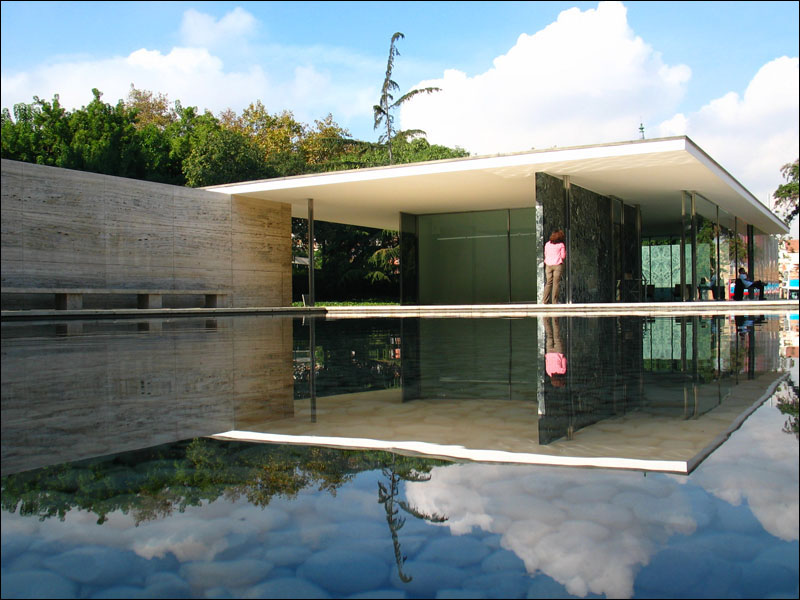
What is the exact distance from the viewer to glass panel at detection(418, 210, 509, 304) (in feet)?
74.0

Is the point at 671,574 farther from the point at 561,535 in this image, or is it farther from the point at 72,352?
the point at 72,352

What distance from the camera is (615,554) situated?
4.41 feet

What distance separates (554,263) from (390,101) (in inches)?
665

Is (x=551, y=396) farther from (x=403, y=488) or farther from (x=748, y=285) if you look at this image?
(x=748, y=285)

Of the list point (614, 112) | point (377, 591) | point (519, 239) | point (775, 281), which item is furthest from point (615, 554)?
point (614, 112)

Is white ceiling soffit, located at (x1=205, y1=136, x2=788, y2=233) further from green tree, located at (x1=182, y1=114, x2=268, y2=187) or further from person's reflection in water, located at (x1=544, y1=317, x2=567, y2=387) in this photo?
person's reflection in water, located at (x1=544, y1=317, x2=567, y2=387)

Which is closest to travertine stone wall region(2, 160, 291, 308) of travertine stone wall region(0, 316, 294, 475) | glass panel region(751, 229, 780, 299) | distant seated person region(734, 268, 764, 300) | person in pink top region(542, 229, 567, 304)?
person in pink top region(542, 229, 567, 304)

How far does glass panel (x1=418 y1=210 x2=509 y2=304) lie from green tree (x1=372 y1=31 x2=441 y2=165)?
777 cm

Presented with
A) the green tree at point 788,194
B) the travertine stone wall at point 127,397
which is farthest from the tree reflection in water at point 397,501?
the green tree at point 788,194

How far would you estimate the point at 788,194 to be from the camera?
38.2m

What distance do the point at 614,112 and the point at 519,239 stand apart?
20425mm

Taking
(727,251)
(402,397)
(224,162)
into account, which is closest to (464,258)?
(727,251)

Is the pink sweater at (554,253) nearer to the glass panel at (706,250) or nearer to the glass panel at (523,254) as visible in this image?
the glass panel at (523,254)

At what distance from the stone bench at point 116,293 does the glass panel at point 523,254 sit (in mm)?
8610
